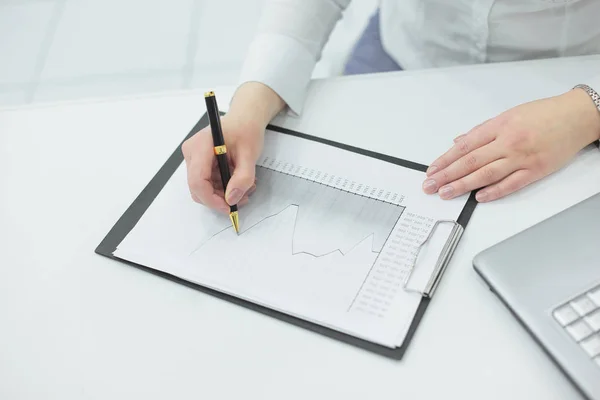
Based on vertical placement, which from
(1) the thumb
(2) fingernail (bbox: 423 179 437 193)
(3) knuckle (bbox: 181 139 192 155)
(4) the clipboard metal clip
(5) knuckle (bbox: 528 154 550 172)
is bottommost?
(4) the clipboard metal clip

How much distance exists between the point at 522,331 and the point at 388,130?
0.31 metres

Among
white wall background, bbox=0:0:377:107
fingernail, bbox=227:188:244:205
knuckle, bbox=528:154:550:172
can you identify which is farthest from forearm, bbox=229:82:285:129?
white wall background, bbox=0:0:377:107

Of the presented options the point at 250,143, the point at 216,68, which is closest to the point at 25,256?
the point at 250,143

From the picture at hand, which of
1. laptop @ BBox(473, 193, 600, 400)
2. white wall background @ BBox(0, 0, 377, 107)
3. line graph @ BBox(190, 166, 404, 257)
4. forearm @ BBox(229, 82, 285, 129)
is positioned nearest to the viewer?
laptop @ BBox(473, 193, 600, 400)

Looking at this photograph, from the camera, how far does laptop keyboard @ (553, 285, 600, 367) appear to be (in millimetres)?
563

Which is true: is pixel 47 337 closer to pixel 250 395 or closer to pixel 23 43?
pixel 250 395

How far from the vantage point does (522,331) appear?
23.9 inches

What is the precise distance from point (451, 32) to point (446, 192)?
321mm

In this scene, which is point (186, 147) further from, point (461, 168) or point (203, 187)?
point (461, 168)

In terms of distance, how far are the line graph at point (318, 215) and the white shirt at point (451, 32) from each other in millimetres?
145

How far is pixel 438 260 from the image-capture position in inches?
25.7

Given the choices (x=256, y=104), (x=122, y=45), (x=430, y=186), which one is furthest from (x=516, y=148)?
(x=122, y=45)

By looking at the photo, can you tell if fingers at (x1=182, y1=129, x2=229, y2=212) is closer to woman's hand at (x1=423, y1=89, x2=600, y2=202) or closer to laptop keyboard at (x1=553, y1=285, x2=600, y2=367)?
woman's hand at (x1=423, y1=89, x2=600, y2=202)

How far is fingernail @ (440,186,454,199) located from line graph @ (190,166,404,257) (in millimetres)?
50
